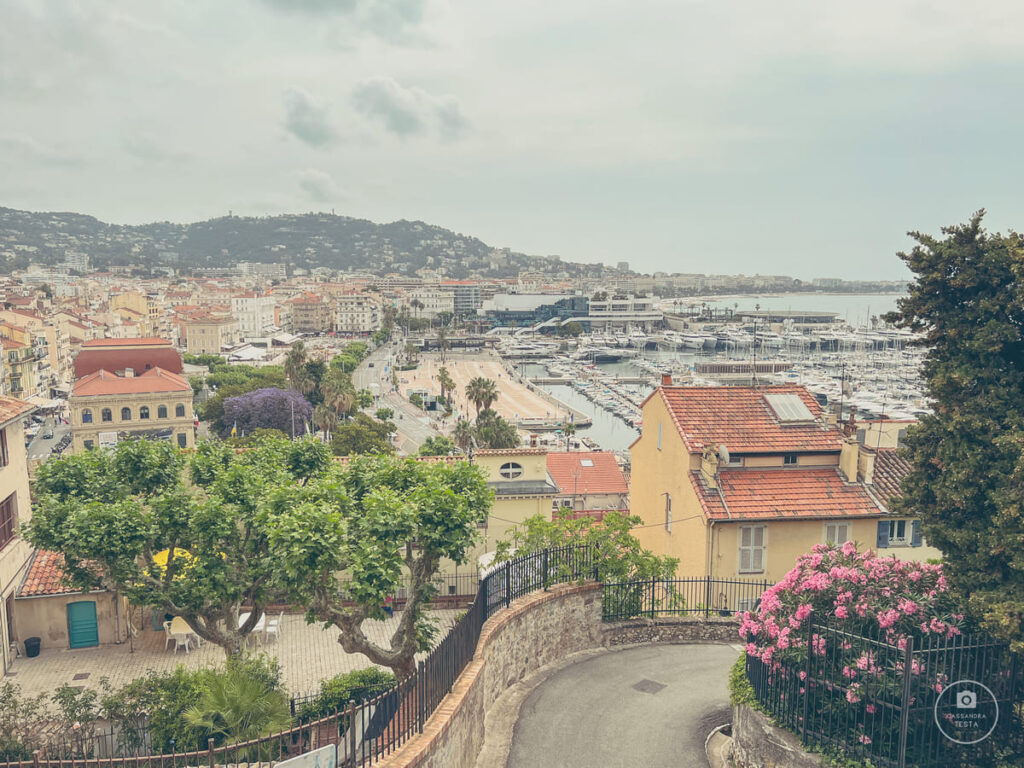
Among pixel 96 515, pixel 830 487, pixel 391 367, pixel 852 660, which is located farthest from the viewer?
pixel 391 367

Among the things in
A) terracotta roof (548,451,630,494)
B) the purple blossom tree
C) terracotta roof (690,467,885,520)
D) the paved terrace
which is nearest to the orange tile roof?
the purple blossom tree

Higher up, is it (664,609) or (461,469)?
(461,469)

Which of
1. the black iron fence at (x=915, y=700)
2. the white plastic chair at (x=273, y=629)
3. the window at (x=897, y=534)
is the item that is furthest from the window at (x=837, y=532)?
the white plastic chair at (x=273, y=629)

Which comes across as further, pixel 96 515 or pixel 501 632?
pixel 96 515

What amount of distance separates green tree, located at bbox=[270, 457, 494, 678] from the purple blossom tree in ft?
177

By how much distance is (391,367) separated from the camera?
133m

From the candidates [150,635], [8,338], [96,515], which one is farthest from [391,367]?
→ [96,515]

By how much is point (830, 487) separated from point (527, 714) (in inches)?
445

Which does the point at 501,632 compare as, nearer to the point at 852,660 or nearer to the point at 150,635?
the point at 852,660

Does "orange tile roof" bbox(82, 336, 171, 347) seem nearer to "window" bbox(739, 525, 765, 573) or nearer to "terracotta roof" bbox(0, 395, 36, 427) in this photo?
"terracotta roof" bbox(0, 395, 36, 427)

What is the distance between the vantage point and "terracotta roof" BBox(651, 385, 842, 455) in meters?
20.4

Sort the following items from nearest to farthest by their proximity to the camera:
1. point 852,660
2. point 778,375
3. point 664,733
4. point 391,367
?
point 852,660 < point 664,733 < point 778,375 < point 391,367

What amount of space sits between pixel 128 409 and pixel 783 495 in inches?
1964

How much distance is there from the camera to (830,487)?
2000cm
